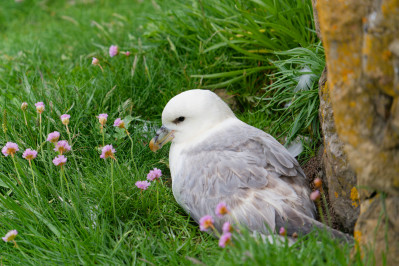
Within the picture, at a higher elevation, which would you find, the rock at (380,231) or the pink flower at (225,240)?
the rock at (380,231)

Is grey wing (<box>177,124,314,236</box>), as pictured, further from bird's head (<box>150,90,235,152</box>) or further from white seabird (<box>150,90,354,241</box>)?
bird's head (<box>150,90,235,152</box>)

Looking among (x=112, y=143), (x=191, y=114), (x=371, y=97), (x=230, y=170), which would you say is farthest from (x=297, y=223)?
(x=112, y=143)

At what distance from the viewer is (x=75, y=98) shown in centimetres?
346

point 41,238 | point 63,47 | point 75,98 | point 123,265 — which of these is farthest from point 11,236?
point 63,47

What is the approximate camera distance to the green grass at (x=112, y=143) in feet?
7.97

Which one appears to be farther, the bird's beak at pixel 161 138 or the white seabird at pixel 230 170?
the bird's beak at pixel 161 138

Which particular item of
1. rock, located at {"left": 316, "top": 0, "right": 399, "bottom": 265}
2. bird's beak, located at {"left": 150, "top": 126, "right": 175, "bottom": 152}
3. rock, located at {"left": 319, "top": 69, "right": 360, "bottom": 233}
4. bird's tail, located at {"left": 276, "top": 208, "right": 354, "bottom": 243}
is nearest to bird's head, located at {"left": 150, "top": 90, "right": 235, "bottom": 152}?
bird's beak, located at {"left": 150, "top": 126, "right": 175, "bottom": 152}

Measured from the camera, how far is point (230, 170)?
2635 millimetres

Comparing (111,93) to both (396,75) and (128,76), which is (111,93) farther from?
(396,75)

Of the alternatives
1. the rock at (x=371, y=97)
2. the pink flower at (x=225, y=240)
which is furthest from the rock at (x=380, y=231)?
the pink flower at (x=225, y=240)

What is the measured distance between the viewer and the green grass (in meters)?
2.43

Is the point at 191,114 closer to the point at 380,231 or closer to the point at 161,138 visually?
the point at 161,138

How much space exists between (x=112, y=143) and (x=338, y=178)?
1.47 m

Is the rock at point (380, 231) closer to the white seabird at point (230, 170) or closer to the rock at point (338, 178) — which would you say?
the white seabird at point (230, 170)
